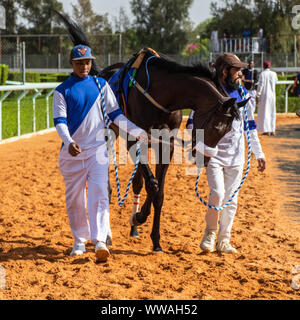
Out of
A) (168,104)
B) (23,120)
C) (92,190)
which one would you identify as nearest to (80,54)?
(168,104)

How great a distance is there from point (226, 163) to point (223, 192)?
27 cm

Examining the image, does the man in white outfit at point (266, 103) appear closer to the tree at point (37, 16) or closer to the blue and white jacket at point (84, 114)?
the blue and white jacket at point (84, 114)

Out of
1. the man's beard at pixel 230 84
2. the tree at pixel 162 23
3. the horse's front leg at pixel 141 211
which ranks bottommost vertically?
the horse's front leg at pixel 141 211

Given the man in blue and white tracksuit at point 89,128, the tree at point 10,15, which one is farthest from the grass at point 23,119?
the tree at point 10,15

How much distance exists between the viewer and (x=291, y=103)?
68.9ft

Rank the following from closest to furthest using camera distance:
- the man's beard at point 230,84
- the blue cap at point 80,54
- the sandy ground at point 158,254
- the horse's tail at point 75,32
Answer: the sandy ground at point 158,254, the blue cap at point 80,54, the man's beard at point 230,84, the horse's tail at point 75,32

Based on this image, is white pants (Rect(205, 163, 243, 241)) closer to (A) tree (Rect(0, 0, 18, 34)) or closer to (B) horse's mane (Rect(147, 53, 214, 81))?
(B) horse's mane (Rect(147, 53, 214, 81))

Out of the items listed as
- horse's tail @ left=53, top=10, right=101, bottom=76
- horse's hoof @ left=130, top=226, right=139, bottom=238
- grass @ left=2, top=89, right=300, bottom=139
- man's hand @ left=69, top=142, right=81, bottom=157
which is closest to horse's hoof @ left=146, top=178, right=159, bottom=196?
horse's hoof @ left=130, top=226, right=139, bottom=238

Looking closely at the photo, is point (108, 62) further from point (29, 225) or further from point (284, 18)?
point (29, 225)

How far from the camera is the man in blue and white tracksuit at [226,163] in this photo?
191 inches

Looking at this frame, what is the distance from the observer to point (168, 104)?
5.01m

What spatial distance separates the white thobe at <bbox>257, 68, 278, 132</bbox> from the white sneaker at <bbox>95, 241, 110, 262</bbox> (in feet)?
34.4

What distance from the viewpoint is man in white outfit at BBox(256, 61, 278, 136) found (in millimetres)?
14380

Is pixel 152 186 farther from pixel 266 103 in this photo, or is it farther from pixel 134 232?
pixel 266 103
